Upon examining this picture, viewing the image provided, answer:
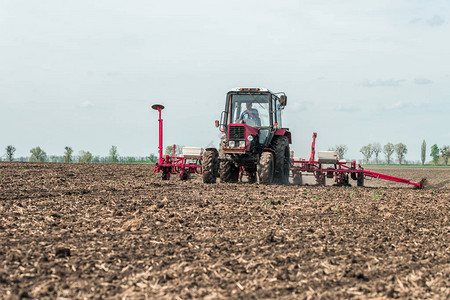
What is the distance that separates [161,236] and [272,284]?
2.43 m

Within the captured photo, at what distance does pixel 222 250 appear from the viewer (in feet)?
19.3

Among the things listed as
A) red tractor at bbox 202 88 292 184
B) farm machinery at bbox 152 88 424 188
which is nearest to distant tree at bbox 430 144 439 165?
farm machinery at bbox 152 88 424 188

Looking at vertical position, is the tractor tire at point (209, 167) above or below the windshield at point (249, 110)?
below

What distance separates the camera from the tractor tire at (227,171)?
15.8 m

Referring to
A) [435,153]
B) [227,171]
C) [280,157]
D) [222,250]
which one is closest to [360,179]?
[280,157]

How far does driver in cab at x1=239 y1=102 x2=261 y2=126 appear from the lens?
15.9 metres

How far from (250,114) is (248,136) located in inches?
42.2

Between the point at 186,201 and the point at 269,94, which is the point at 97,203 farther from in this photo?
the point at 269,94

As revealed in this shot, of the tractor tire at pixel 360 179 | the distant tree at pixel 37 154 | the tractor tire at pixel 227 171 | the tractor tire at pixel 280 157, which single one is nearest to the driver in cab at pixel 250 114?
the tractor tire at pixel 280 157

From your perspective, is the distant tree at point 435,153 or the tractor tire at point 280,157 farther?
the distant tree at point 435,153

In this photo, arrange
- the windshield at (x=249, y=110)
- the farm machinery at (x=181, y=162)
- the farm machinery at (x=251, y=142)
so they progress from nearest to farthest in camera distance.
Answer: the farm machinery at (x=251, y=142)
the windshield at (x=249, y=110)
the farm machinery at (x=181, y=162)

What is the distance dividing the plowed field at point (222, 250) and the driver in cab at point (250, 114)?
5803 mm

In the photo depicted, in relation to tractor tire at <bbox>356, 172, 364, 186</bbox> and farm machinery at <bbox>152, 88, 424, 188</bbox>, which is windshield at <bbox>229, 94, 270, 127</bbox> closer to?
farm machinery at <bbox>152, 88, 424, 188</bbox>

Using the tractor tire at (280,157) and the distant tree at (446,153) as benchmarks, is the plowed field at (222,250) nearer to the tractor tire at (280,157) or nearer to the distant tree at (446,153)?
the tractor tire at (280,157)
